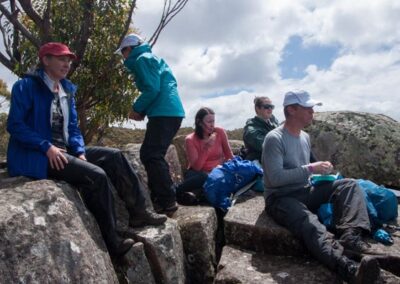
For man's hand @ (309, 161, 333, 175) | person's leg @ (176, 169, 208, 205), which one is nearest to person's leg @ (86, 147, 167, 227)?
person's leg @ (176, 169, 208, 205)

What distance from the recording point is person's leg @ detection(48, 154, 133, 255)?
15.3ft

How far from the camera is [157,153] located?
6078 millimetres

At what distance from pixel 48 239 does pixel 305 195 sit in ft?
10.8

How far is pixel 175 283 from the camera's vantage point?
5.18 m

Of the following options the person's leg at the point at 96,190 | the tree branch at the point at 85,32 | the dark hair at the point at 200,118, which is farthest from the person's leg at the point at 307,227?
the tree branch at the point at 85,32

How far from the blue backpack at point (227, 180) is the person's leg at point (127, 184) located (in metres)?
1.52

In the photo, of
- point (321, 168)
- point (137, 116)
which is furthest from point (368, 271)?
point (137, 116)

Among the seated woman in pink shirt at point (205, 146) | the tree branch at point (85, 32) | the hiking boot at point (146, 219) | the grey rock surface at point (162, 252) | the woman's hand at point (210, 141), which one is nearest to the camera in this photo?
the grey rock surface at point (162, 252)

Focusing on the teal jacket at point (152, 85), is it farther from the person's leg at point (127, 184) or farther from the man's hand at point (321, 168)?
the man's hand at point (321, 168)

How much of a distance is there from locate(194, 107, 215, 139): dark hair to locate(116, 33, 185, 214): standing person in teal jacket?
61.2 inches

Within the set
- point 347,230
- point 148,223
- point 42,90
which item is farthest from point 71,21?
point 347,230

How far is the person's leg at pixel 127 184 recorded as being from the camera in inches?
209

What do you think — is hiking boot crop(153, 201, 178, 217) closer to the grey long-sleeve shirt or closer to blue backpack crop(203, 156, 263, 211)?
blue backpack crop(203, 156, 263, 211)

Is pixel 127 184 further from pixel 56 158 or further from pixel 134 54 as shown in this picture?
pixel 134 54
